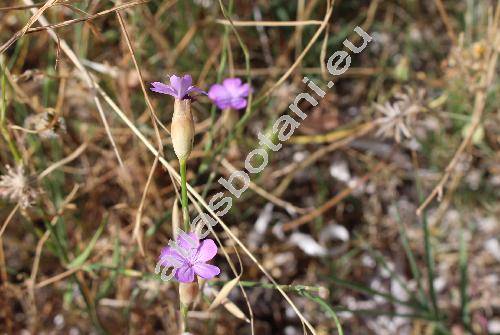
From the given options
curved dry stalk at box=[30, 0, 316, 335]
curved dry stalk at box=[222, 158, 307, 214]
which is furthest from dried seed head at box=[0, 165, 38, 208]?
curved dry stalk at box=[222, 158, 307, 214]

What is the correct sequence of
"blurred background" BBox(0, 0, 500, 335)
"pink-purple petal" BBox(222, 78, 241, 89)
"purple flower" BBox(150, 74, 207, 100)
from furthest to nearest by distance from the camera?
"blurred background" BBox(0, 0, 500, 335) → "pink-purple petal" BBox(222, 78, 241, 89) → "purple flower" BBox(150, 74, 207, 100)

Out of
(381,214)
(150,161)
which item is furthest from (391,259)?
(150,161)

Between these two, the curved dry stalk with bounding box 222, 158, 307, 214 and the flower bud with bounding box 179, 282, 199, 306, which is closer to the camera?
the flower bud with bounding box 179, 282, 199, 306

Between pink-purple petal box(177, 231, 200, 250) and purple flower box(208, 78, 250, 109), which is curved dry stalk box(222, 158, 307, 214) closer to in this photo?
purple flower box(208, 78, 250, 109)

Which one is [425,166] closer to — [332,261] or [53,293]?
[332,261]

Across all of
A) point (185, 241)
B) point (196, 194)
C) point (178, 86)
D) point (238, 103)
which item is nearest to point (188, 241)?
point (185, 241)

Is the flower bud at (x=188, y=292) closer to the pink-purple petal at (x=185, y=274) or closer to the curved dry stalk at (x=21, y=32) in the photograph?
the pink-purple petal at (x=185, y=274)
